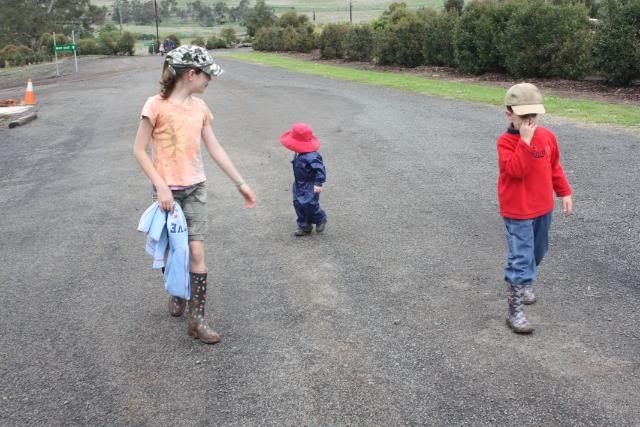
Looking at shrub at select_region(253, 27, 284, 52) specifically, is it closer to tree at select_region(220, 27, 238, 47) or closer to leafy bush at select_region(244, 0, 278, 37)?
tree at select_region(220, 27, 238, 47)

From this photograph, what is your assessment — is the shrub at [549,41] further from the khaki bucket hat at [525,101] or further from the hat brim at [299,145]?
the khaki bucket hat at [525,101]


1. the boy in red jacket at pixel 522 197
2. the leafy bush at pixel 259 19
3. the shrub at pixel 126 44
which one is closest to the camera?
the boy in red jacket at pixel 522 197

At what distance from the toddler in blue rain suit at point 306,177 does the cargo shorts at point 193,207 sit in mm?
2073

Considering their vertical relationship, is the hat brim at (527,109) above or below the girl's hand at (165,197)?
above

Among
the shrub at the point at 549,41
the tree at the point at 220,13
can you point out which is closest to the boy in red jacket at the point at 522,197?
the shrub at the point at 549,41

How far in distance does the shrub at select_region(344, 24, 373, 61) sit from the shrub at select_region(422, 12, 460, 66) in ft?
20.0

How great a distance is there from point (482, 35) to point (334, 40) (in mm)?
15139

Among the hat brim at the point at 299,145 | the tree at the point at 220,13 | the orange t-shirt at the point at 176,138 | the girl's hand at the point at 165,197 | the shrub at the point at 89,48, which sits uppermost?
the tree at the point at 220,13

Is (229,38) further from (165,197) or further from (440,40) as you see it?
(165,197)

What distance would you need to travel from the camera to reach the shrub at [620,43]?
54.4ft

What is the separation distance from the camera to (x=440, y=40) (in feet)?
84.4

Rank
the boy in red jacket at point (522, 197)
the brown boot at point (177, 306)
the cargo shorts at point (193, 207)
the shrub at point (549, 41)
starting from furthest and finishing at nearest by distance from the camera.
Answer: the shrub at point (549, 41), the brown boot at point (177, 306), the cargo shorts at point (193, 207), the boy in red jacket at point (522, 197)

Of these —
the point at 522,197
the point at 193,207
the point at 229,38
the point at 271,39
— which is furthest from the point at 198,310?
the point at 229,38

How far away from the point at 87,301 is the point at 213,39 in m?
73.1
